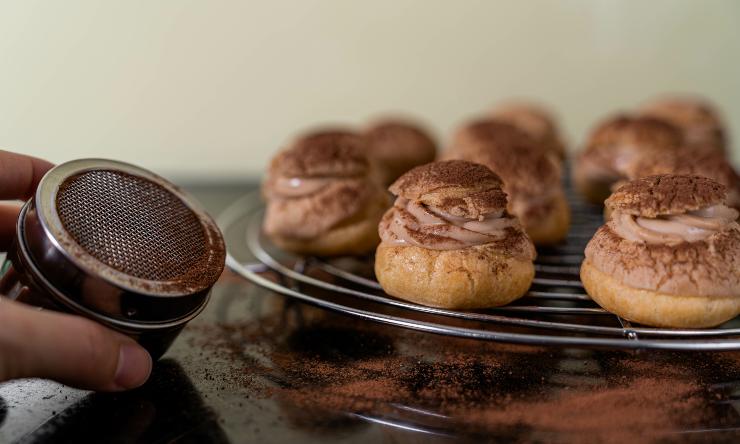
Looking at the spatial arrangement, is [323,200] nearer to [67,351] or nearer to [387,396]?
[387,396]

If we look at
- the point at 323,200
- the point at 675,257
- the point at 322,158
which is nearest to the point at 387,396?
the point at 675,257

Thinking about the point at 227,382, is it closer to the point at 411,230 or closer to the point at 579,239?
the point at 411,230

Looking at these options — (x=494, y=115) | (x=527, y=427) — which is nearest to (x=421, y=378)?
(x=527, y=427)

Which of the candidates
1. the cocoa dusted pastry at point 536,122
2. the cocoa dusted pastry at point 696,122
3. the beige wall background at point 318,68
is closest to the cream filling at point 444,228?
the cocoa dusted pastry at point 536,122

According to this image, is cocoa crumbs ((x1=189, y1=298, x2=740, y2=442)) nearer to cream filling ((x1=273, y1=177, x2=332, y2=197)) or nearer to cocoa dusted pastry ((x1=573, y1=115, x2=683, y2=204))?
cream filling ((x1=273, y1=177, x2=332, y2=197))

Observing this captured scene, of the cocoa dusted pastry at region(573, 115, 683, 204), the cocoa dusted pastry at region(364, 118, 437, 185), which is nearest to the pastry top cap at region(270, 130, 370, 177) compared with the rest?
the cocoa dusted pastry at region(364, 118, 437, 185)

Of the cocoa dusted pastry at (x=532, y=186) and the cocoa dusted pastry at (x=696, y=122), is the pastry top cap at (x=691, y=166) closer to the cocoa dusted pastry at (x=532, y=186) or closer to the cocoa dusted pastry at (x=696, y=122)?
the cocoa dusted pastry at (x=532, y=186)
